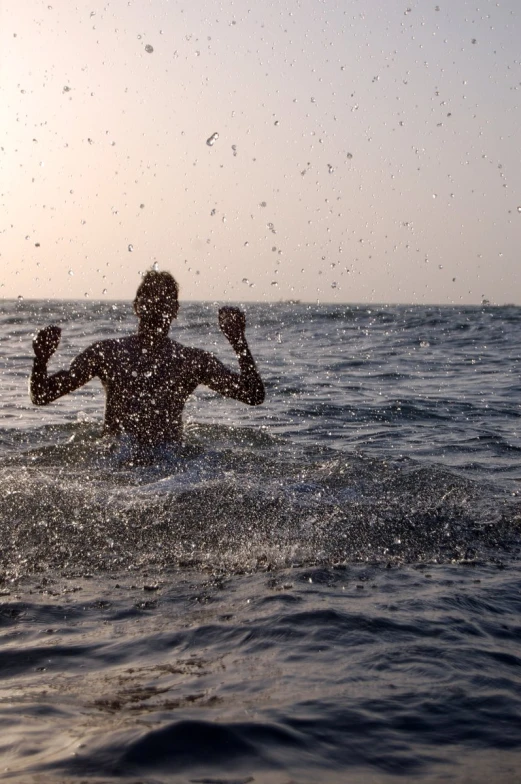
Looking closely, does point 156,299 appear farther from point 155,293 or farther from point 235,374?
point 235,374

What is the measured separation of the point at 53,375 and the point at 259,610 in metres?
2.63

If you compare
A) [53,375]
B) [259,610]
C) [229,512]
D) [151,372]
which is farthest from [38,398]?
[259,610]

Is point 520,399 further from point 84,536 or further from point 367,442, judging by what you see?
point 84,536

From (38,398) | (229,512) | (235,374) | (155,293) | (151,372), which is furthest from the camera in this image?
(151,372)

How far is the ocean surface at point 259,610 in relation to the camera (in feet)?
7.55

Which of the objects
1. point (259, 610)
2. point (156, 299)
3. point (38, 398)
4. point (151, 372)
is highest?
point (156, 299)

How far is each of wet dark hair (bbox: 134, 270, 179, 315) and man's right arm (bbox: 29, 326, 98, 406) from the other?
1.62 feet

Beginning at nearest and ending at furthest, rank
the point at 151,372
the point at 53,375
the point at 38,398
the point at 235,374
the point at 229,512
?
the point at 229,512
the point at 38,398
the point at 53,375
the point at 235,374
the point at 151,372

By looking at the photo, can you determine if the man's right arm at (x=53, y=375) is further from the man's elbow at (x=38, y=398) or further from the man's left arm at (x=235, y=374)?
the man's left arm at (x=235, y=374)

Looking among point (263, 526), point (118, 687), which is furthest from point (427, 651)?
point (263, 526)

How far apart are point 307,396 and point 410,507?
5.93 m

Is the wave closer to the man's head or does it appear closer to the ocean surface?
the ocean surface

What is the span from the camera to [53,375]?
5.44 metres

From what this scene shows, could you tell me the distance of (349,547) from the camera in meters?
4.28
